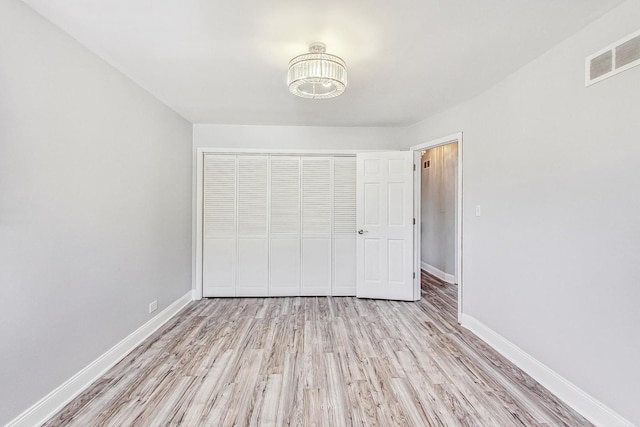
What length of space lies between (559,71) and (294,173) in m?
2.91

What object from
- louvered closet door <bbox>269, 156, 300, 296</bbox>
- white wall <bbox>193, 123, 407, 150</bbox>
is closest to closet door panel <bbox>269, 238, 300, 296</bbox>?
louvered closet door <bbox>269, 156, 300, 296</bbox>

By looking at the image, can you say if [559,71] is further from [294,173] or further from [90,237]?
[90,237]

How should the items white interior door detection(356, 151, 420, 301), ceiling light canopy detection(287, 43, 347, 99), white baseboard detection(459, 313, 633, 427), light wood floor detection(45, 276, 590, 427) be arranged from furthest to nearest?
1. white interior door detection(356, 151, 420, 301)
2. ceiling light canopy detection(287, 43, 347, 99)
3. light wood floor detection(45, 276, 590, 427)
4. white baseboard detection(459, 313, 633, 427)

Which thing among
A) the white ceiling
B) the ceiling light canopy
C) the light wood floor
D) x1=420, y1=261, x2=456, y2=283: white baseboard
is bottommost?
the light wood floor

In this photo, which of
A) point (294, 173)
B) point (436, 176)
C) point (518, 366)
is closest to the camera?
point (518, 366)

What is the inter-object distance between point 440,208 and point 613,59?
361 cm

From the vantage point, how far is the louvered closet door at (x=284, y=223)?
12.9ft

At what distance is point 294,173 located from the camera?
3.96m

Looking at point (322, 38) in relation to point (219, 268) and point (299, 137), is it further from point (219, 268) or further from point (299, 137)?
point (219, 268)

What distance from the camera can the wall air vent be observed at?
59.4 inches

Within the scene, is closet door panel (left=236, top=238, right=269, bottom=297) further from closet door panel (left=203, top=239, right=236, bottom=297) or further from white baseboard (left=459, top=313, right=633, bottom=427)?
white baseboard (left=459, top=313, right=633, bottom=427)

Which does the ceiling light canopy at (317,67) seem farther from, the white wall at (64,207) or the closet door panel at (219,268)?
the closet door panel at (219,268)

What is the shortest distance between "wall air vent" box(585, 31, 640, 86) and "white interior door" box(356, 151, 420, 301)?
6.81 ft

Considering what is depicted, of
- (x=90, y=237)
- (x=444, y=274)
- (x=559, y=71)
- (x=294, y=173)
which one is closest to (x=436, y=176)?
(x=444, y=274)
